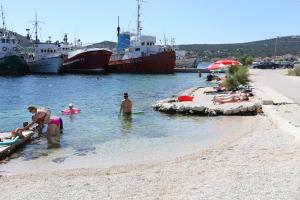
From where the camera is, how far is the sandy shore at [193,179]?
27.9ft

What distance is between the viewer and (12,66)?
283 feet

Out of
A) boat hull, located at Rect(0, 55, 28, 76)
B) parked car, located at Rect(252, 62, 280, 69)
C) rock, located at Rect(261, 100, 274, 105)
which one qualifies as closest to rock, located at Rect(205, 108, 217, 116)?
rock, located at Rect(261, 100, 274, 105)

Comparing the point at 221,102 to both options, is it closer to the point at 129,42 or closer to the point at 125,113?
the point at 125,113

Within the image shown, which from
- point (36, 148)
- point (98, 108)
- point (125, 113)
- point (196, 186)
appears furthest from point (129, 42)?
point (196, 186)

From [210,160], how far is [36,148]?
6.31 meters

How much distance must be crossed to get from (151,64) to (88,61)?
1145 cm

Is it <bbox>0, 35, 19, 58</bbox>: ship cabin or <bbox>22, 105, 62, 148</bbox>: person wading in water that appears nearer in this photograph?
<bbox>22, 105, 62, 148</bbox>: person wading in water

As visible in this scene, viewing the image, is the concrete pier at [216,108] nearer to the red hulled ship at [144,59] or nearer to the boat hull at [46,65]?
the red hulled ship at [144,59]

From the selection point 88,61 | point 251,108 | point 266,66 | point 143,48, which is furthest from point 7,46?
point 251,108

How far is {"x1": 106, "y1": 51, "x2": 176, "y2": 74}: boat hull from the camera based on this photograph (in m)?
88.2

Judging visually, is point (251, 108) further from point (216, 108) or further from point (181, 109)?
point (181, 109)

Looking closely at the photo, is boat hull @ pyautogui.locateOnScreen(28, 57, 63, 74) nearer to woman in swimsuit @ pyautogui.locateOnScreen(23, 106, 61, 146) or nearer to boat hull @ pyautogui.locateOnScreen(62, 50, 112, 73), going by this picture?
boat hull @ pyautogui.locateOnScreen(62, 50, 112, 73)

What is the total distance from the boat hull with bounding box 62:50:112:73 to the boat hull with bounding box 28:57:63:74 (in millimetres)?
1851

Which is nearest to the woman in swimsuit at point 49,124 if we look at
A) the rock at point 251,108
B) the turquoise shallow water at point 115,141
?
the turquoise shallow water at point 115,141
